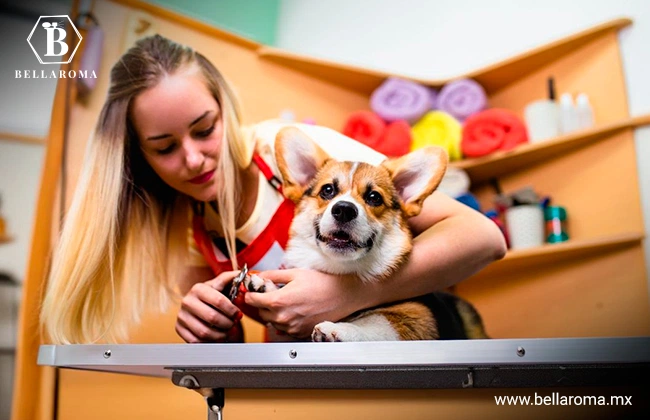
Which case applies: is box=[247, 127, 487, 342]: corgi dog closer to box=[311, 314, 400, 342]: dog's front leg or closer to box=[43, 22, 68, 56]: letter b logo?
box=[311, 314, 400, 342]: dog's front leg

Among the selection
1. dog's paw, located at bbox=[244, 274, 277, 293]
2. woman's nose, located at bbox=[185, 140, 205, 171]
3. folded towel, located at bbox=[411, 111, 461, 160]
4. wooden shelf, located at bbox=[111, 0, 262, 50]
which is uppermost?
wooden shelf, located at bbox=[111, 0, 262, 50]

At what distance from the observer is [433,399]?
0.70 m

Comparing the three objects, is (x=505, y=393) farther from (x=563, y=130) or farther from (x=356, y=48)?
(x=356, y=48)

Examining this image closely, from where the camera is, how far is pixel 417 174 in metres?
0.80

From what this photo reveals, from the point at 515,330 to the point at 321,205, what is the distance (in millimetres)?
583

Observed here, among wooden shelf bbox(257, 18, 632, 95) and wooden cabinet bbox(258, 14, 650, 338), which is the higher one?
wooden shelf bbox(257, 18, 632, 95)

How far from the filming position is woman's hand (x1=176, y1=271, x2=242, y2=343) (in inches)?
31.7

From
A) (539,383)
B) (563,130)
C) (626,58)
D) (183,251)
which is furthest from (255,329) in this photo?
(626,58)

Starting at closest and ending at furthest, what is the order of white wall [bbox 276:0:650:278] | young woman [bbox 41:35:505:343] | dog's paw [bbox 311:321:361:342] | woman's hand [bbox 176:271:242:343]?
dog's paw [bbox 311:321:361:342], woman's hand [bbox 176:271:242:343], young woman [bbox 41:35:505:343], white wall [bbox 276:0:650:278]

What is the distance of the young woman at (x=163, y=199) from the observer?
91 centimetres

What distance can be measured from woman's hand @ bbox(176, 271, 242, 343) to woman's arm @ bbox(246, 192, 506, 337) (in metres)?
0.04

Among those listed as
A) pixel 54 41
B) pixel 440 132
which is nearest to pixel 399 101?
pixel 440 132

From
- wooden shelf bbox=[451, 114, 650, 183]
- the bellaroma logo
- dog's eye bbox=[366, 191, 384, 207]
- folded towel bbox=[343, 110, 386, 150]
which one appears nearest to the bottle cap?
wooden shelf bbox=[451, 114, 650, 183]

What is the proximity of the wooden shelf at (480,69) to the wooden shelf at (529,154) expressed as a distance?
0.62 feet
